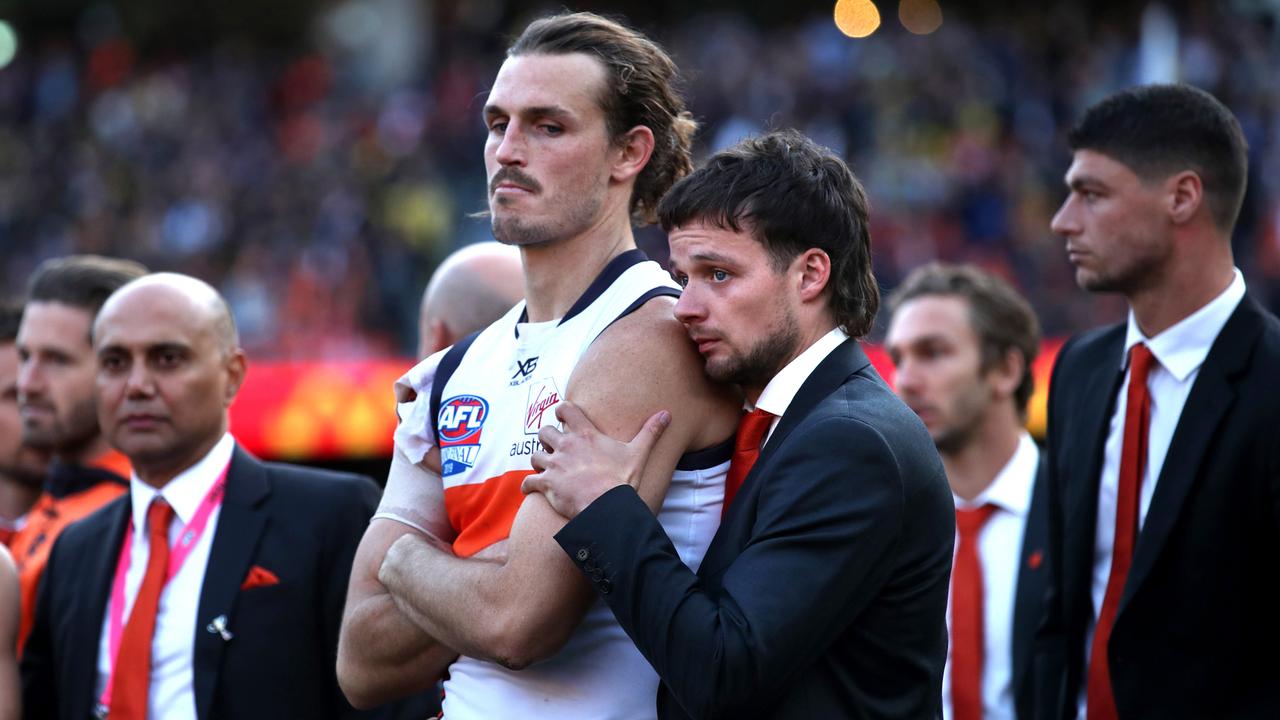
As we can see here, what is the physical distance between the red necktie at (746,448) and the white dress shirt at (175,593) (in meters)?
1.88

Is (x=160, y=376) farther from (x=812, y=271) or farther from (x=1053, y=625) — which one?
(x=1053, y=625)

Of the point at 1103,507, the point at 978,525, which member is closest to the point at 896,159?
the point at 978,525

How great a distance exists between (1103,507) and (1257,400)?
0.57 meters

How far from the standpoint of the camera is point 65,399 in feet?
17.1

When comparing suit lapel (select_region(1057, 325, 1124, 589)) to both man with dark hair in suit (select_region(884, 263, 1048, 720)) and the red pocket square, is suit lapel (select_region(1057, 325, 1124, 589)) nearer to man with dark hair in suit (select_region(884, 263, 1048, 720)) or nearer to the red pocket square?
man with dark hair in suit (select_region(884, 263, 1048, 720))

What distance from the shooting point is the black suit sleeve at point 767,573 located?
2725 mm

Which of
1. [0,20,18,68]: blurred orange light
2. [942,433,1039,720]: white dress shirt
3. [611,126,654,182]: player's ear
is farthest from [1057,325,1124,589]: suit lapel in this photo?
[0,20,18,68]: blurred orange light

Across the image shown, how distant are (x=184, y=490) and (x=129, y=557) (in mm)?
261

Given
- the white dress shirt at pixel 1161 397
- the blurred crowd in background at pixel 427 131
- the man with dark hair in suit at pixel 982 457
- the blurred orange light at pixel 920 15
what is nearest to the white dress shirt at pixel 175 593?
the man with dark hair in suit at pixel 982 457

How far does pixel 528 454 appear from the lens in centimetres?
318

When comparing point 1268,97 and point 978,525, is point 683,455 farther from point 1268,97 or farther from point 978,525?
point 1268,97

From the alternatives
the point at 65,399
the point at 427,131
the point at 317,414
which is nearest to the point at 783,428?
the point at 65,399

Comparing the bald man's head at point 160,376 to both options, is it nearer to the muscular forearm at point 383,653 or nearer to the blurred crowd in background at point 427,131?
the muscular forearm at point 383,653

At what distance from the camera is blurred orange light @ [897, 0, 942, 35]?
61.8 ft
